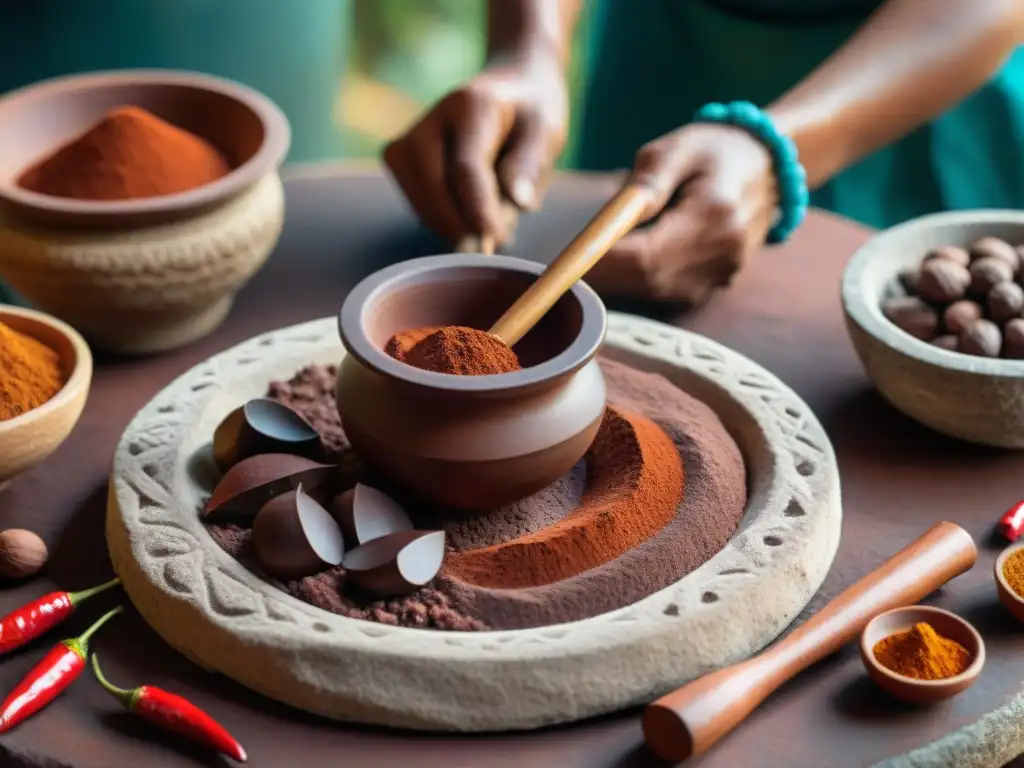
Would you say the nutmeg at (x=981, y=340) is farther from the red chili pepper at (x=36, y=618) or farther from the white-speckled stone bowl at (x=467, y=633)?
the red chili pepper at (x=36, y=618)

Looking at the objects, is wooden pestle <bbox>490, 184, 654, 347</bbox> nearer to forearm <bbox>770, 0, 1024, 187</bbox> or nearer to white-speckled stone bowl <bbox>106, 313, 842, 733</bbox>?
white-speckled stone bowl <bbox>106, 313, 842, 733</bbox>

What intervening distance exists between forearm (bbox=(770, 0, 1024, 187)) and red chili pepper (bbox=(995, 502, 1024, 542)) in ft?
2.11

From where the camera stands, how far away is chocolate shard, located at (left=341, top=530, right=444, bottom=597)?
36.6 inches

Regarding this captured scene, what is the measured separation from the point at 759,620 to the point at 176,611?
0.45 m

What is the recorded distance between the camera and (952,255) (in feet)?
4.26

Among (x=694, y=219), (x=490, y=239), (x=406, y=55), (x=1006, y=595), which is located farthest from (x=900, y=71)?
(x=406, y=55)

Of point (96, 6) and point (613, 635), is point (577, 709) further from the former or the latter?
point (96, 6)

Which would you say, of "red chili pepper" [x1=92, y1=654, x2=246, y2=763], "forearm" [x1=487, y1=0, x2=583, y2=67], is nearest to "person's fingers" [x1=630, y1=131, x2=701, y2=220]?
"forearm" [x1=487, y1=0, x2=583, y2=67]

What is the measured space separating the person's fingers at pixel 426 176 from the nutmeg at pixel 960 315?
558mm

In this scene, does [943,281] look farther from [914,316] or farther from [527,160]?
[527,160]

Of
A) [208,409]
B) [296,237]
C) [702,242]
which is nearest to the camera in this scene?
[208,409]

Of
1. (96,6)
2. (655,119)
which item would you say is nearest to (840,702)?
(655,119)

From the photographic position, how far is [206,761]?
86 centimetres

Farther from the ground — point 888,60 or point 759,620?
point 888,60
